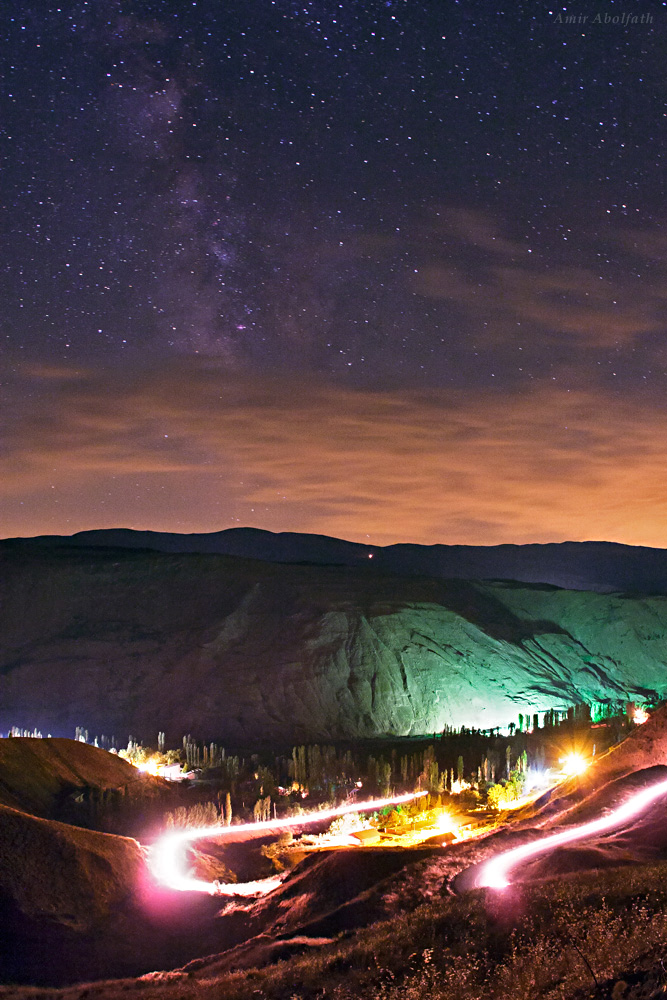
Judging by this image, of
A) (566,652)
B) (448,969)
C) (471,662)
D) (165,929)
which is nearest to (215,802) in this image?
(165,929)

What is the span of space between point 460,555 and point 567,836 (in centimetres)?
14021

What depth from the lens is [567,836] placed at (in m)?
18.7

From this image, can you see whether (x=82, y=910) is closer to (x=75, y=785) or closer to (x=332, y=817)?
(x=75, y=785)

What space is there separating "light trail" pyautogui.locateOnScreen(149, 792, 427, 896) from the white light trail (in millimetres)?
7918

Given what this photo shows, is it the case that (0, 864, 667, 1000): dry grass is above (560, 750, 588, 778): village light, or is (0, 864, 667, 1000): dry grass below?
above

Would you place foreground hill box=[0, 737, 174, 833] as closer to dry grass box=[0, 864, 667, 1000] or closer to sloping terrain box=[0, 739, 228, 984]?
sloping terrain box=[0, 739, 228, 984]

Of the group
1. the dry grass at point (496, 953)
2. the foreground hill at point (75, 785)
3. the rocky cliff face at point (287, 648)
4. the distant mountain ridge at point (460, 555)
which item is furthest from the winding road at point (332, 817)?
the distant mountain ridge at point (460, 555)

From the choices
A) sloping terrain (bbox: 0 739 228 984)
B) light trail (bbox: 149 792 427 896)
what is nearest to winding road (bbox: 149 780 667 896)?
light trail (bbox: 149 792 427 896)

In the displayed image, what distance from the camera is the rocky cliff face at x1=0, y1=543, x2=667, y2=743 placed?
57.5m

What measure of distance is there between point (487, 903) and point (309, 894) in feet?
19.9

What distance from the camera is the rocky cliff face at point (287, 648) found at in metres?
57.5

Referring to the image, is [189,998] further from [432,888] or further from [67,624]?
[67,624]

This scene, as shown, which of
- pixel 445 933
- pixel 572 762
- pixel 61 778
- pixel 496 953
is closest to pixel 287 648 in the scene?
pixel 572 762

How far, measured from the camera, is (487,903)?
576 inches
